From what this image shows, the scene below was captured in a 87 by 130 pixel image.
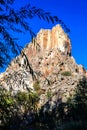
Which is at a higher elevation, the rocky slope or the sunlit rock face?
the sunlit rock face

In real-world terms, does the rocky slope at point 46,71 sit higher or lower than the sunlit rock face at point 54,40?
lower

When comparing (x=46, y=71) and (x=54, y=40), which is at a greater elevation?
(x=54, y=40)

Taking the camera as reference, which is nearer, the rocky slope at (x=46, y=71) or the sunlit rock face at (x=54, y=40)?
the rocky slope at (x=46, y=71)

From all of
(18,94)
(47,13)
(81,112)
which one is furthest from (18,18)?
(81,112)

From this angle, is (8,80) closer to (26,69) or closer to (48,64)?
(26,69)

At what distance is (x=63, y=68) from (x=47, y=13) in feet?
272

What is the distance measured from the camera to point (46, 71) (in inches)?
3570

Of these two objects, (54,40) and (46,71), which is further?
(54,40)

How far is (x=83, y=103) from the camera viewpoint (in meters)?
33.6

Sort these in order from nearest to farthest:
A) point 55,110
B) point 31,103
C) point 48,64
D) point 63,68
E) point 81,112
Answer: point 31,103 → point 81,112 → point 55,110 → point 63,68 → point 48,64

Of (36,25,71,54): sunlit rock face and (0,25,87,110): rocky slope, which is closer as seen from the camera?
(0,25,87,110): rocky slope

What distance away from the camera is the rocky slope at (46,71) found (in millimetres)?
4438

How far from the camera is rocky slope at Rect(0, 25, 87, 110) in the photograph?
4438mm

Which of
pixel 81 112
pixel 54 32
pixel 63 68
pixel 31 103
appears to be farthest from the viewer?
pixel 54 32
